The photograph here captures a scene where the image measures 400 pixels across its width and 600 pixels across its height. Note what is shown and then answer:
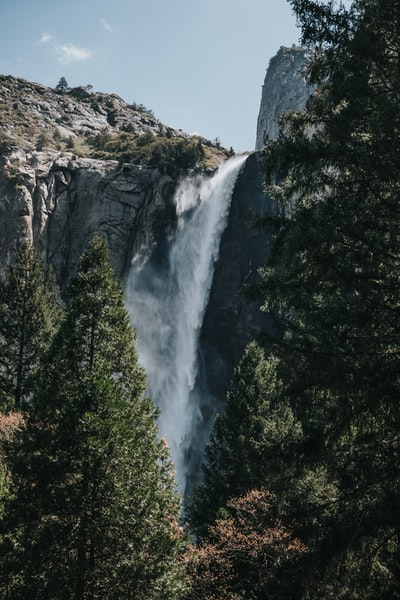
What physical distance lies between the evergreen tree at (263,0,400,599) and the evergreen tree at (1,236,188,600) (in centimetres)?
356

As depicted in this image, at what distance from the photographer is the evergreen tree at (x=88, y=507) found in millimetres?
9656

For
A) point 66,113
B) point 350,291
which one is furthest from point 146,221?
point 66,113

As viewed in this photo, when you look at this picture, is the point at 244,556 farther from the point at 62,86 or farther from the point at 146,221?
the point at 62,86

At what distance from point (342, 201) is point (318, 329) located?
3017mm

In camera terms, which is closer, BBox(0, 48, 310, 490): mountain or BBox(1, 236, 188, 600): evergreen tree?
BBox(1, 236, 188, 600): evergreen tree

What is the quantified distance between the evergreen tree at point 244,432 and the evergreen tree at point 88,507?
28.0 feet

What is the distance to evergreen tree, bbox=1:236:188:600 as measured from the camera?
31.7 feet

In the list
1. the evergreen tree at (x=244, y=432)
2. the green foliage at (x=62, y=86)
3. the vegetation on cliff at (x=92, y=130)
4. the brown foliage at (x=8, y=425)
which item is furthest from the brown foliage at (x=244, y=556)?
the green foliage at (x=62, y=86)

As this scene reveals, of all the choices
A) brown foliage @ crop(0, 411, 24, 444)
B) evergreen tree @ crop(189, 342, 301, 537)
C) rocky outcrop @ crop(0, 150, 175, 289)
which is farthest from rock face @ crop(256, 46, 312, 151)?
brown foliage @ crop(0, 411, 24, 444)

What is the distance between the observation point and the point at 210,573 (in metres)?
13.8

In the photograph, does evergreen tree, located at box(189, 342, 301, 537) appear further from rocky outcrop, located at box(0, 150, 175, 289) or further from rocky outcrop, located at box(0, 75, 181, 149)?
rocky outcrop, located at box(0, 75, 181, 149)

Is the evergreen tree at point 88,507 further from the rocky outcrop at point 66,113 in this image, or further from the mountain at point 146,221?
the rocky outcrop at point 66,113

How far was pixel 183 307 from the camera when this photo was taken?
46000mm

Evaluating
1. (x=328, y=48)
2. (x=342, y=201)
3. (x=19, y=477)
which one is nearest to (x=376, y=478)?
(x=342, y=201)
